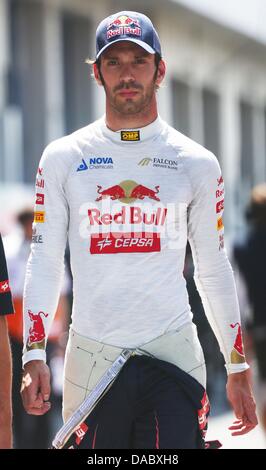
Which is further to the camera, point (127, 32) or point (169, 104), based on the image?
point (169, 104)

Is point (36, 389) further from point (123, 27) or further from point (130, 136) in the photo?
point (123, 27)

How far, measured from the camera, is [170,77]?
23141 mm

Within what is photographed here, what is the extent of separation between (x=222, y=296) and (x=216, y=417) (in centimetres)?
792

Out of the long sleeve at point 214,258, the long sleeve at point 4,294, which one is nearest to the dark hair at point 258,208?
the long sleeve at point 214,258

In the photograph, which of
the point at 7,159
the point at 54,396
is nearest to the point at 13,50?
the point at 7,159

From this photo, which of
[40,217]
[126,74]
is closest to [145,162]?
[126,74]

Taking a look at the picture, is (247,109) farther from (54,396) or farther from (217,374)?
(54,396)

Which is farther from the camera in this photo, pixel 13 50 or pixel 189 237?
pixel 13 50

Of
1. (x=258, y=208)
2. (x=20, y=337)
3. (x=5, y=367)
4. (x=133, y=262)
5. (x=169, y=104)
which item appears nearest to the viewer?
(x=5, y=367)

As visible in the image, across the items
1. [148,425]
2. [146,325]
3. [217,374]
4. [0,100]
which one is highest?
[0,100]

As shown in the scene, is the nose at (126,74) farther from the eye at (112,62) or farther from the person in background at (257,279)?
the person in background at (257,279)

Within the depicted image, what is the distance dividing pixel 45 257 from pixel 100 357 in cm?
45

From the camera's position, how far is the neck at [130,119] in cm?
557

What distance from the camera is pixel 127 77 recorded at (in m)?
5.51
